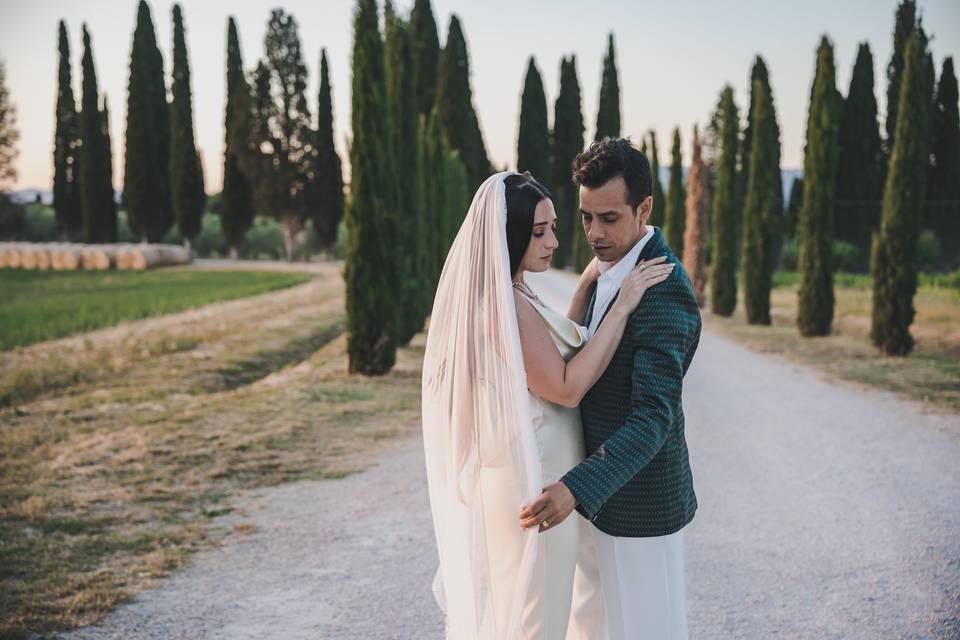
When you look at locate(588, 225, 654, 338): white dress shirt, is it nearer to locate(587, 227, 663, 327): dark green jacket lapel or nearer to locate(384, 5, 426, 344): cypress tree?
locate(587, 227, 663, 327): dark green jacket lapel

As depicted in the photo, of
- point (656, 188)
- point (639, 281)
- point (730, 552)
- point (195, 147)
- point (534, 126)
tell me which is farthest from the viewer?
point (534, 126)

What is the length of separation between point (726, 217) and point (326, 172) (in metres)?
27.4

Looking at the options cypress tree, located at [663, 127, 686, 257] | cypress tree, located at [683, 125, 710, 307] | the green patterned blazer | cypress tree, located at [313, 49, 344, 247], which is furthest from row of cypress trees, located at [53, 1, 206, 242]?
the green patterned blazer

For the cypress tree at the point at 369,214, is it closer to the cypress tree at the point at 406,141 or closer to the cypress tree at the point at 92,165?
the cypress tree at the point at 406,141

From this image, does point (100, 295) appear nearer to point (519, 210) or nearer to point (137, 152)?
point (137, 152)

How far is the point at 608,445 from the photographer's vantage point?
2.28m

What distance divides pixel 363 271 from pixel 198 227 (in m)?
35.2

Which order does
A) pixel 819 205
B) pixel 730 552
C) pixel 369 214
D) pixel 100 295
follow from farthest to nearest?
pixel 100 295
pixel 819 205
pixel 369 214
pixel 730 552

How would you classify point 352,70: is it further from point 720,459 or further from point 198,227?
point 198,227

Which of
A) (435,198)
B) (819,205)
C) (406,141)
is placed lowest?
(819,205)

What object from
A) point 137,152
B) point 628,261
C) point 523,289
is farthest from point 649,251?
point 137,152

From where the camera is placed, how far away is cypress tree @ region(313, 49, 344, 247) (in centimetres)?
4366

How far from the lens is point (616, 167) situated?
7.85 feet

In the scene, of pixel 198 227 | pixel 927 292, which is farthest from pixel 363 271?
pixel 198 227
